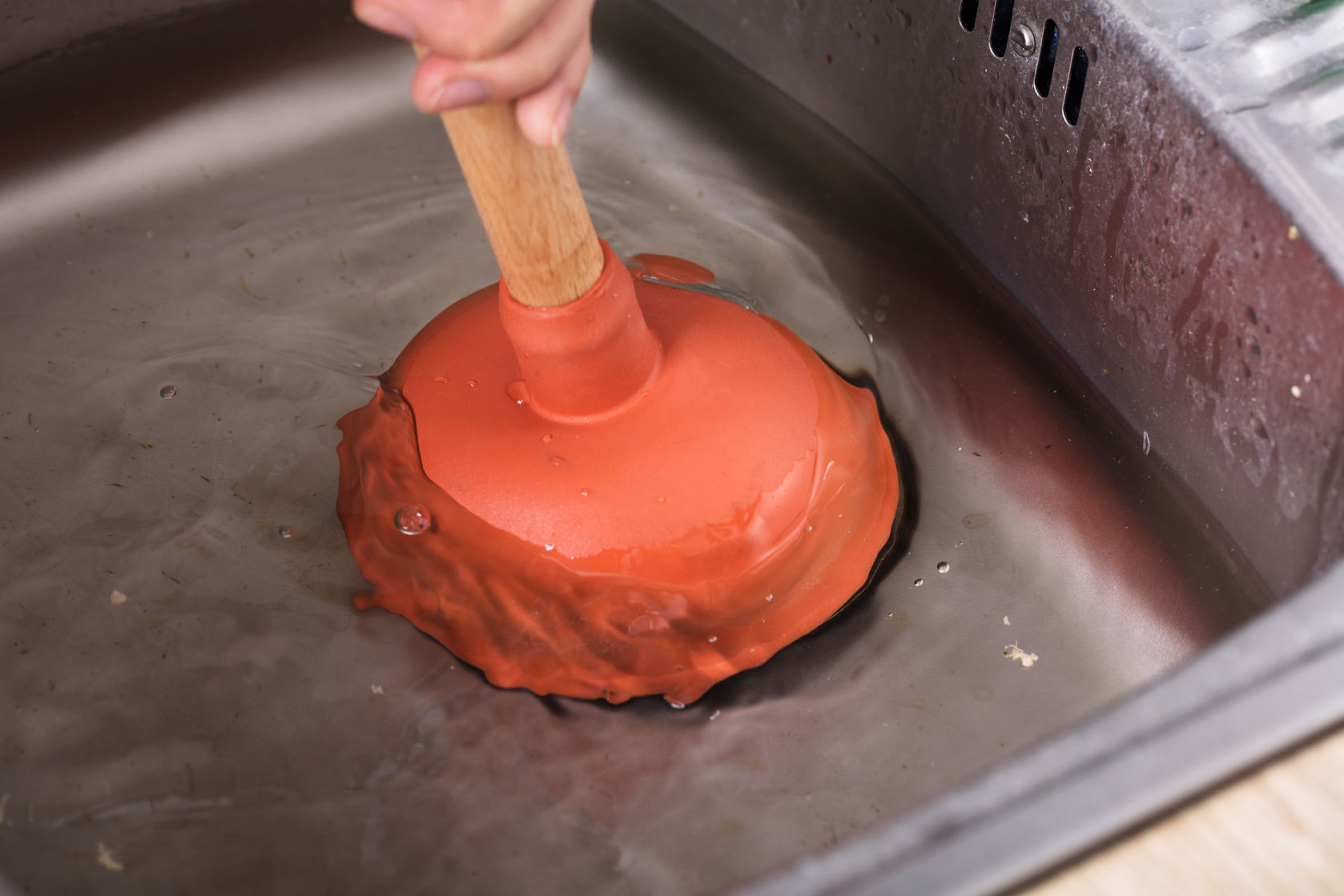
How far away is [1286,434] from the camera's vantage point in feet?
1.74

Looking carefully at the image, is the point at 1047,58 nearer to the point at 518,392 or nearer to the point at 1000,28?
the point at 1000,28

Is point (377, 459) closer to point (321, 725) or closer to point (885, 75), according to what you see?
point (321, 725)

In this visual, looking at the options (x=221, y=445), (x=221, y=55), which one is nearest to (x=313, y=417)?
(x=221, y=445)

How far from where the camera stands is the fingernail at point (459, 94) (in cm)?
40

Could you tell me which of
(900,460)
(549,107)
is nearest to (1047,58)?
(900,460)

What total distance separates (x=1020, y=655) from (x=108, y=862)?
0.54m

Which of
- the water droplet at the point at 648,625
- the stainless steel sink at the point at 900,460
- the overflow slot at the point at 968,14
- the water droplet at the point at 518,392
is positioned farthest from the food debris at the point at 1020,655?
the overflow slot at the point at 968,14

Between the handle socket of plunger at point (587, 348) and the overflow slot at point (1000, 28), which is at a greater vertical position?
the overflow slot at point (1000, 28)

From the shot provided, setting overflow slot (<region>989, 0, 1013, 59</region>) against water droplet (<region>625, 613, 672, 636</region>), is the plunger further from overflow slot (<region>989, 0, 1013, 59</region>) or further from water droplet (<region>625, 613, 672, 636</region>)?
overflow slot (<region>989, 0, 1013, 59</region>)

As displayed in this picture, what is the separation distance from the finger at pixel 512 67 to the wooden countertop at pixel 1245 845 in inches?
14.2

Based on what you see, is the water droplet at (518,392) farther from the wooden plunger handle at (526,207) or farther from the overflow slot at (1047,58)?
the overflow slot at (1047,58)

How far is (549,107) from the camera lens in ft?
1.44

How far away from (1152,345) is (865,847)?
0.44 metres

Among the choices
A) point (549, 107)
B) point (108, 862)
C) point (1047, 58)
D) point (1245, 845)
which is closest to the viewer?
point (1245, 845)
